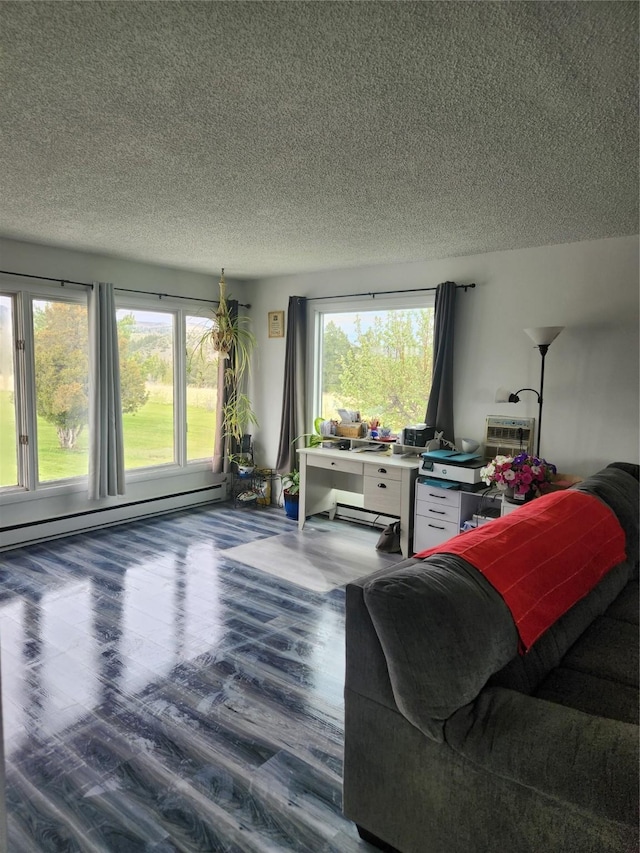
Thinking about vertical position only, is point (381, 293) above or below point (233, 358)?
above

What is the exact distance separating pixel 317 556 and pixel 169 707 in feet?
6.89

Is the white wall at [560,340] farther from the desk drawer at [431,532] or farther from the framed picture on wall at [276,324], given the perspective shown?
the framed picture on wall at [276,324]

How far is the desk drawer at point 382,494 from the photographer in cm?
446

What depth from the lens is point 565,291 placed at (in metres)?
4.07

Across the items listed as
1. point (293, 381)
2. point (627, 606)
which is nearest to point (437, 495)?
point (627, 606)

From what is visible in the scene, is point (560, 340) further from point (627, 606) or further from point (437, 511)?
point (627, 606)

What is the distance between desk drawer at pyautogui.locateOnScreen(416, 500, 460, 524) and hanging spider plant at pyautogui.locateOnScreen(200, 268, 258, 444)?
2.43m

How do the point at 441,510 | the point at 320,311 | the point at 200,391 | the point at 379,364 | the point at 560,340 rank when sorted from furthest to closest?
1. the point at 200,391
2. the point at 320,311
3. the point at 379,364
4. the point at 441,510
5. the point at 560,340

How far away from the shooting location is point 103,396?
4797 millimetres

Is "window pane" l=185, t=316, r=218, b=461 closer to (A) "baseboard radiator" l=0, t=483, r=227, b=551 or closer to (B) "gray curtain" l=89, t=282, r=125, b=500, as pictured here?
(A) "baseboard radiator" l=0, t=483, r=227, b=551

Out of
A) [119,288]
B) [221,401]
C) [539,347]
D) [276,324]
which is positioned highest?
[119,288]

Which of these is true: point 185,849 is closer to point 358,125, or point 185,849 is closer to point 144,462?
point 358,125

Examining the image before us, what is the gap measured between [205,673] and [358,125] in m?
2.56

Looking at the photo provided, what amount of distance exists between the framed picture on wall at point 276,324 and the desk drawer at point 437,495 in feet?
7.96
